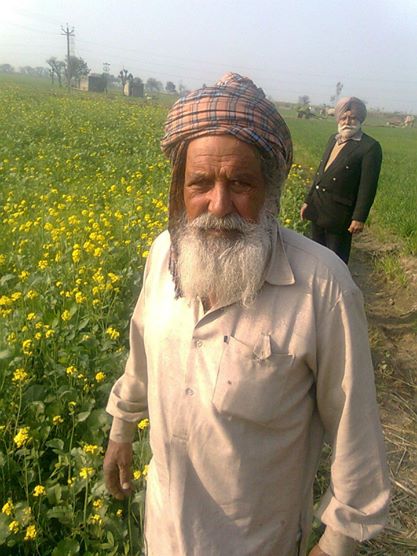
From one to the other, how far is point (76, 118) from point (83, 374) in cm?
2042

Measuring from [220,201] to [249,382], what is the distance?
50cm

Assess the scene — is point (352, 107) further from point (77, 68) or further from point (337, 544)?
point (77, 68)

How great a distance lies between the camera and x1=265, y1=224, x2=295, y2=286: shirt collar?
4.65 ft

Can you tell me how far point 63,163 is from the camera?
10750mm

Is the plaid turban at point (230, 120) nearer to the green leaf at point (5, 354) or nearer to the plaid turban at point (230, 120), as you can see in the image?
the plaid turban at point (230, 120)

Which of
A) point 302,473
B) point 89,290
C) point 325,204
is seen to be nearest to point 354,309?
point 302,473

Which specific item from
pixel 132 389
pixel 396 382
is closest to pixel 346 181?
pixel 396 382

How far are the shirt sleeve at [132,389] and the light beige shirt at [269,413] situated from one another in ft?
0.61

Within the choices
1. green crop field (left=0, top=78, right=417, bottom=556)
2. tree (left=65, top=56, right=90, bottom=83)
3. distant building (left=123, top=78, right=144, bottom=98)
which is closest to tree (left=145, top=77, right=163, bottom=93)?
tree (left=65, top=56, right=90, bottom=83)

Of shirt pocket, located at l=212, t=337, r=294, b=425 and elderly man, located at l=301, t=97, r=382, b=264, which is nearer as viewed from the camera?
shirt pocket, located at l=212, t=337, r=294, b=425

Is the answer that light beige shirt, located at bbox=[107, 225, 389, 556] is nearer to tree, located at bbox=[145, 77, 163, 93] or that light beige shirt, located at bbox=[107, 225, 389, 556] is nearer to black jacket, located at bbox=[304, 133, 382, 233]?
black jacket, located at bbox=[304, 133, 382, 233]

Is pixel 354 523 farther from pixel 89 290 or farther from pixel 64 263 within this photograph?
pixel 64 263

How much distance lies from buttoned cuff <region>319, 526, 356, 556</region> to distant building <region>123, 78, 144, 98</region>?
72648 millimetres

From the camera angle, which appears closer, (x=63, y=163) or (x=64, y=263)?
(x=64, y=263)
